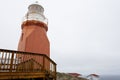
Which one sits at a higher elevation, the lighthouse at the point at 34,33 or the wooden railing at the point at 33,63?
the lighthouse at the point at 34,33

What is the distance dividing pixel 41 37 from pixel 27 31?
141 centimetres

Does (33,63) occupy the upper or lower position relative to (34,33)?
lower

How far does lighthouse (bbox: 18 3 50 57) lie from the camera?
489 inches

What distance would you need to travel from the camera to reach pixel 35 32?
42.9 feet

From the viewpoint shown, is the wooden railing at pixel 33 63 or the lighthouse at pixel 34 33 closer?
the wooden railing at pixel 33 63

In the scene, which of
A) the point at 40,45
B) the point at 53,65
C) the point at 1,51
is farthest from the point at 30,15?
the point at 1,51

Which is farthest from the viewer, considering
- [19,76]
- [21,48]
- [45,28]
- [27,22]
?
[45,28]

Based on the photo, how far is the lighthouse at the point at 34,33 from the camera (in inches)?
489

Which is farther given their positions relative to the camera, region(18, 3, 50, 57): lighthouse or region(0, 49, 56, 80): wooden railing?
region(18, 3, 50, 57): lighthouse

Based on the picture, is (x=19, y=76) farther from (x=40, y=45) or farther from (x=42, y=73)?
(x=40, y=45)

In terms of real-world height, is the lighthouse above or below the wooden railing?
above

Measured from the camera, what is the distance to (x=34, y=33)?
12961 mm

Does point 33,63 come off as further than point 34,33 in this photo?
No

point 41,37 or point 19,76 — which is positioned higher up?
point 41,37
